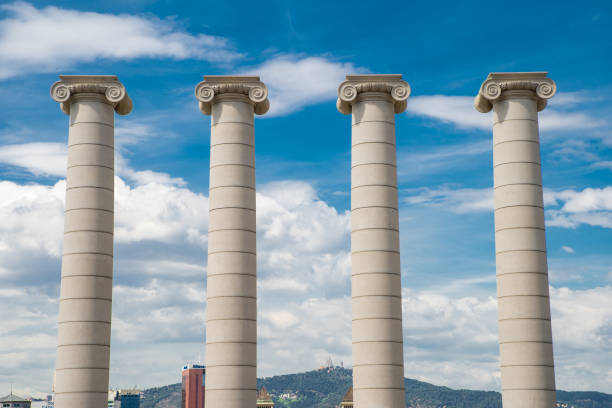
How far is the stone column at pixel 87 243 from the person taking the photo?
43594 millimetres

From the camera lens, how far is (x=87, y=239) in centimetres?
4491

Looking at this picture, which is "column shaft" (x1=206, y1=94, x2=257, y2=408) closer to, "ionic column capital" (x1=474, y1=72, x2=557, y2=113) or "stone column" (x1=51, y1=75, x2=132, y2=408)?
"stone column" (x1=51, y1=75, x2=132, y2=408)

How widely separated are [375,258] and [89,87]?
19881 mm

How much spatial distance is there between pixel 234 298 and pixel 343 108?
13.8m

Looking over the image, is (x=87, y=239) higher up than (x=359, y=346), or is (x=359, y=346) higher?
(x=87, y=239)

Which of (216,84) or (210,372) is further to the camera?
→ (216,84)

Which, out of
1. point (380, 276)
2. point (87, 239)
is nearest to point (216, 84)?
point (87, 239)

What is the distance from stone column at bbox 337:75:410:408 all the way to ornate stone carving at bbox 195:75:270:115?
16.2ft

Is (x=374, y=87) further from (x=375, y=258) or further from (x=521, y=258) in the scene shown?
(x=521, y=258)

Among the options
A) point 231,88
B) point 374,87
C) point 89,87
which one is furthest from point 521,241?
point 89,87

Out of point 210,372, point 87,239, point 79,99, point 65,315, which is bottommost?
Result: point 210,372

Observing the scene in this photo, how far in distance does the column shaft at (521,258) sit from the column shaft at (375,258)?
20.2 feet

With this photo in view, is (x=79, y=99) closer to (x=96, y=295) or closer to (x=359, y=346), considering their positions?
(x=96, y=295)

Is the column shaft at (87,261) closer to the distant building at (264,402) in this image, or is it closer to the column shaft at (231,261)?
the column shaft at (231,261)
